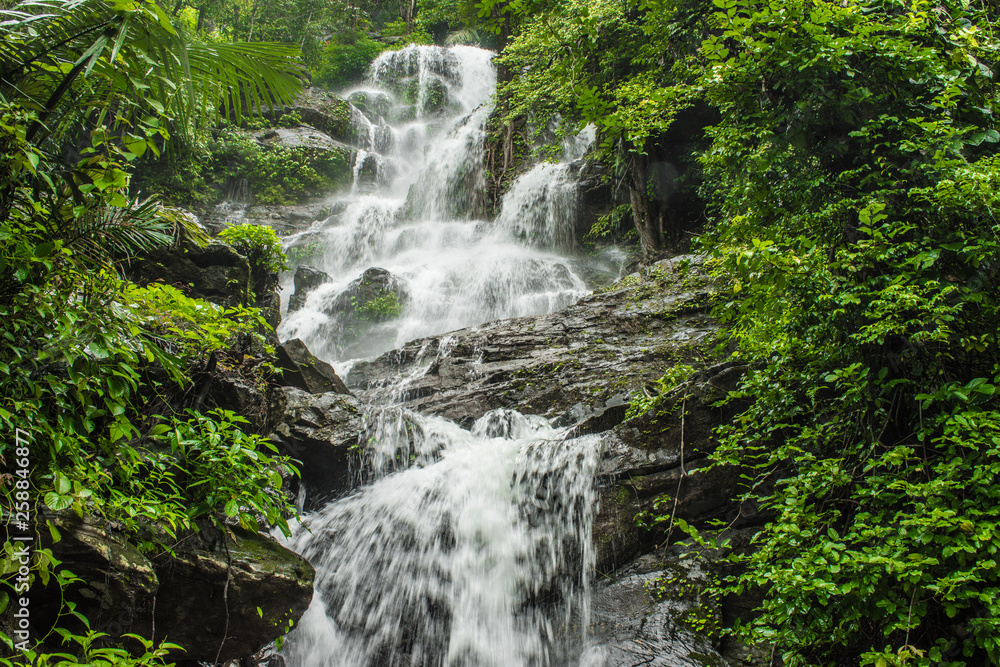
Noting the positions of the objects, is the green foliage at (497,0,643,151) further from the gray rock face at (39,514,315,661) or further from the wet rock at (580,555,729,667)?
the gray rock face at (39,514,315,661)

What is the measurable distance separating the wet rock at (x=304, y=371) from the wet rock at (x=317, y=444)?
75 cm

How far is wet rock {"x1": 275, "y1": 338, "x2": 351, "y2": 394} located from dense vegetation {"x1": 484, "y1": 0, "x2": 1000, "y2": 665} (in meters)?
5.15

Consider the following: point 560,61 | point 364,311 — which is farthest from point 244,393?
point 560,61

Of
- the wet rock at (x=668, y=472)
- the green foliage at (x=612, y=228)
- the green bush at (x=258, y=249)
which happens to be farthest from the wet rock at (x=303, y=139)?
the wet rock at (x=668, y=472)

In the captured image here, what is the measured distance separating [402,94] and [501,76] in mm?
7457

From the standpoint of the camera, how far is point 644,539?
15.8ft

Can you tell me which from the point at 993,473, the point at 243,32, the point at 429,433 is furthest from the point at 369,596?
the point at 243,32

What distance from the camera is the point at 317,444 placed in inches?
253

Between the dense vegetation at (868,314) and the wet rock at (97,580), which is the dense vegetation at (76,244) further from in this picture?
the dense vegetation at (868,314)

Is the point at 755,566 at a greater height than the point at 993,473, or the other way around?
the point at 993,473

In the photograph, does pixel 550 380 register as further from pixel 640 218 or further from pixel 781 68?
pixel 640 218

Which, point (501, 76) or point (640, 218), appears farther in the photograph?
point (501, 76)

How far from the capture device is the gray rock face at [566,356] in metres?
7.03

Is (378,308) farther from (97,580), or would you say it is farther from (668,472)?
(97,580)
